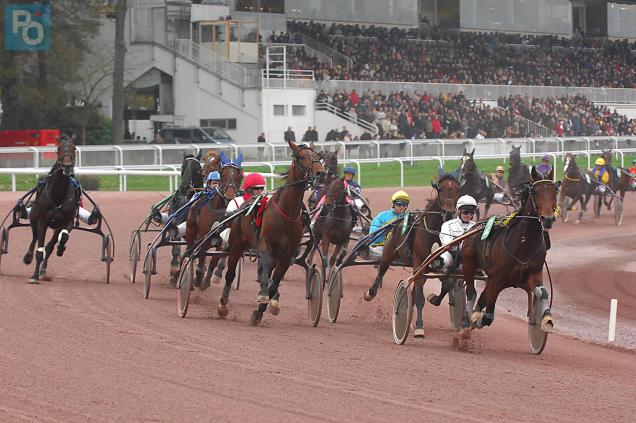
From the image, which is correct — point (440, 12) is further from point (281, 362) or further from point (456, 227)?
point (281, 362)

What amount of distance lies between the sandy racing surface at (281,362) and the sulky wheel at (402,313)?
0.16 meters

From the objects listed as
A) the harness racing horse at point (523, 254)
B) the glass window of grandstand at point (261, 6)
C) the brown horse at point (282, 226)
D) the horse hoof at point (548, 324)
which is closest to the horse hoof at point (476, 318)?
the harness racing horse at point (523, 254)

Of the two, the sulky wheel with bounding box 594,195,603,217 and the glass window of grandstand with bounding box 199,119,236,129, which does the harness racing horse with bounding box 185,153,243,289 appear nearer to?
the sulky wheel with bounding box 594,195,603,217

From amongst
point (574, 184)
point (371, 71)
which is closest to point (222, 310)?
point (574, 184)

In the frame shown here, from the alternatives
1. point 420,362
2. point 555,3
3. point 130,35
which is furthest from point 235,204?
point 555,3

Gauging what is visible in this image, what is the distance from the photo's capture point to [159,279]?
16.0 metres

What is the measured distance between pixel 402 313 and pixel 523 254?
4.44 feet

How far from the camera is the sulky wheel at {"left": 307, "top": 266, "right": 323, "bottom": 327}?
452 inches

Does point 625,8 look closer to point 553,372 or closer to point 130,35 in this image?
point 130,35

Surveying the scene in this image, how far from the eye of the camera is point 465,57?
4844 centimetres

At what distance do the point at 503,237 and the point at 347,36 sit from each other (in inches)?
1449

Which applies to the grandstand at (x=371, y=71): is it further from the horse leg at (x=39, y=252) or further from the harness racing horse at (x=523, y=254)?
the harness racing horse at (x=523, y=254)

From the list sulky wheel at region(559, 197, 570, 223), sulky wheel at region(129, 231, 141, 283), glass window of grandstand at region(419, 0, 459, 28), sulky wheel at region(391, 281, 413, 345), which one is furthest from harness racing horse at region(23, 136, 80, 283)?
glass window of grandstand at region(419, 0, 459, 28)

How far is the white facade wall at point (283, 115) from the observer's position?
39.2m
